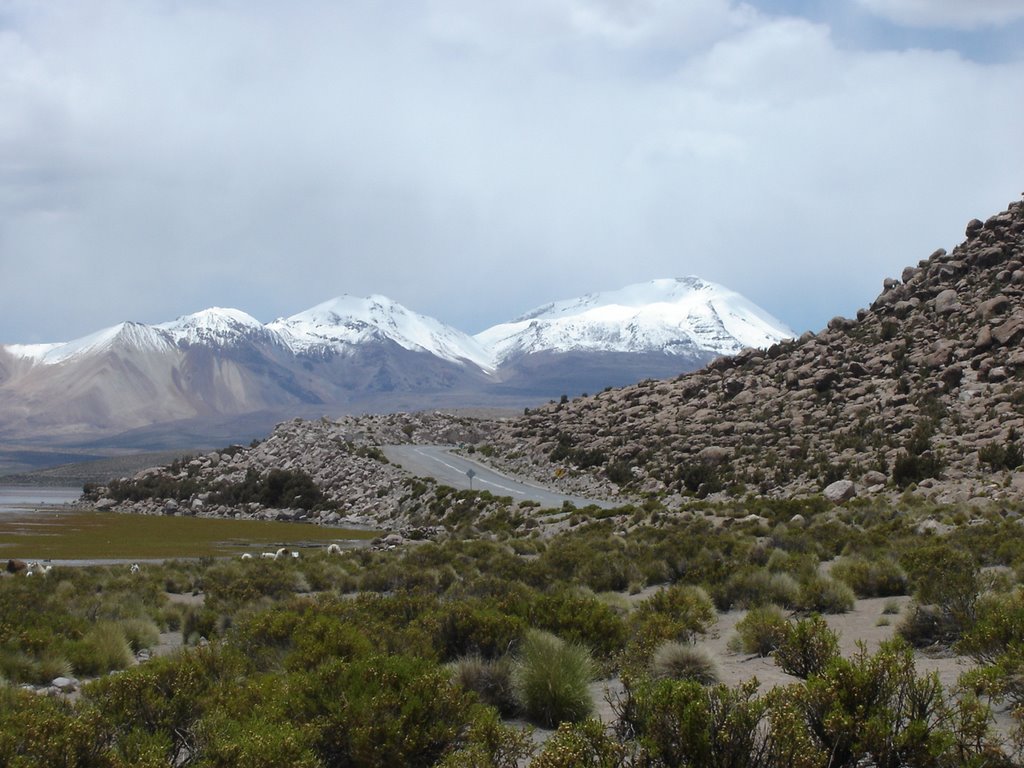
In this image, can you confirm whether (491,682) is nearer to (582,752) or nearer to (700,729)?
(582,752)

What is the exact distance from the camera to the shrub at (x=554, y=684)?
8961mm

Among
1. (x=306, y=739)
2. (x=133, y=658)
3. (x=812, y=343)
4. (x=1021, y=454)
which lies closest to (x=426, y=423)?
(x=812, y=343)

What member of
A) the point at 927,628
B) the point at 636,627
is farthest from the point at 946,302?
the point at 636,627

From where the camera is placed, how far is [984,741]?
6.56 m

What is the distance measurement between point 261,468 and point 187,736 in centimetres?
A: 6775

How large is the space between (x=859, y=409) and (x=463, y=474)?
87.3 ft

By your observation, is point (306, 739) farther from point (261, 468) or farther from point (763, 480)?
point (261, 468)

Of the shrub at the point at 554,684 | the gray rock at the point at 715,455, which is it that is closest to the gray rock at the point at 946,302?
the gray rock at the point at 715,455

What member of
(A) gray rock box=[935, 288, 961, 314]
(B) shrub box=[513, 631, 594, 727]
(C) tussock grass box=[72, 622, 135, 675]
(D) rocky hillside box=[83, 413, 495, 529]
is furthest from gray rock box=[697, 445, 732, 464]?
(B) shrub box=[513, 631, 594, 727]

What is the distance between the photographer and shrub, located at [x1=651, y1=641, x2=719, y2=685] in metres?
9.69

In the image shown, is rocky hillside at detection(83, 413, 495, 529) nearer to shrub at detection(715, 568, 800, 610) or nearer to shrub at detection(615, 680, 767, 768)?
shrub at detection(715, 568, 800, 610)

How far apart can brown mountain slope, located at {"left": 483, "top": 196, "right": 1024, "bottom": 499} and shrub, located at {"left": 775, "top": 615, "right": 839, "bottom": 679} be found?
977 inches

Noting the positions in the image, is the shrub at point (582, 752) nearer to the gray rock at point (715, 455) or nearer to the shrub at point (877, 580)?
the shrub at point (877, 580)

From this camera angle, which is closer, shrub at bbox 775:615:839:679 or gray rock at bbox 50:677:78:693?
shrub at bbox 775:615:839:679
